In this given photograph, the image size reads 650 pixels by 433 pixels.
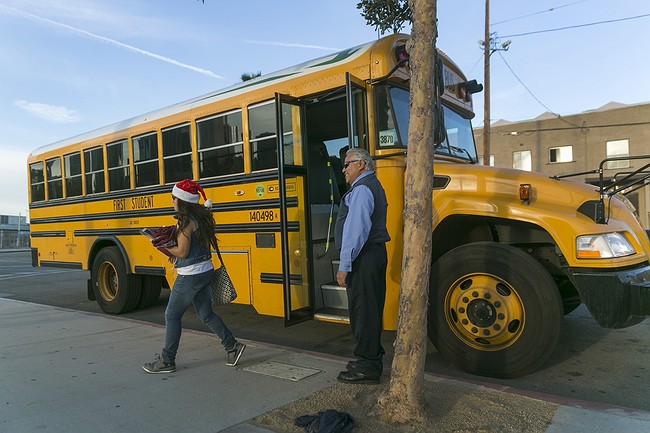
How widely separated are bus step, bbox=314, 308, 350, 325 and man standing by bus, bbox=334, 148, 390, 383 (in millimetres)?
832

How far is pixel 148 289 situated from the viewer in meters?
7.62

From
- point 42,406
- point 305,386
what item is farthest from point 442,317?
point 42,406

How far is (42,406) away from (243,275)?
2395 mm

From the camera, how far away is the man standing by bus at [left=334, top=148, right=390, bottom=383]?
3645mm

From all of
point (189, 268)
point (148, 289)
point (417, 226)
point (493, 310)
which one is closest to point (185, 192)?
point (189, 268)

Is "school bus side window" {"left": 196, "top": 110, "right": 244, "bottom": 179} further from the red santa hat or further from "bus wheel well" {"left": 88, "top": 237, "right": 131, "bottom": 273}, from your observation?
"bus wheel well" {"left": 88, "top": 237, "right": 131, "bottom": 273}

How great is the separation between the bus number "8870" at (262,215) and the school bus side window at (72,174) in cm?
414

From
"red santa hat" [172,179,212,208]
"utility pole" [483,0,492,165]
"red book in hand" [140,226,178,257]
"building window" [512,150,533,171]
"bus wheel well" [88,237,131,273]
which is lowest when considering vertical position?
"bus wheel well" [88,237,131,273]

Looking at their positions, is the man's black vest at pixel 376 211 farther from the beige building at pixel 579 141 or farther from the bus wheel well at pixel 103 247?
the beige building at pixel 579 141

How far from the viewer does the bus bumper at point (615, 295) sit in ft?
11.7

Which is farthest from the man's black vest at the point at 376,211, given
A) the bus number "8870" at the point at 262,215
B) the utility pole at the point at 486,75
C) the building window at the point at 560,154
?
the building window at the point at 560,154

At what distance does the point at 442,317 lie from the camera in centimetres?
415

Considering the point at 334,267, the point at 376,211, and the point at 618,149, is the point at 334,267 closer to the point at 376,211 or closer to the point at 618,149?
the point at 376,211

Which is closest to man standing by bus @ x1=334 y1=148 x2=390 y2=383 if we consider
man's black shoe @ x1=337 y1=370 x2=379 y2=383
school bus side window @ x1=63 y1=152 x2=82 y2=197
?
man's black shoe @ x1=337 y1=370 x2=379 y2=383
